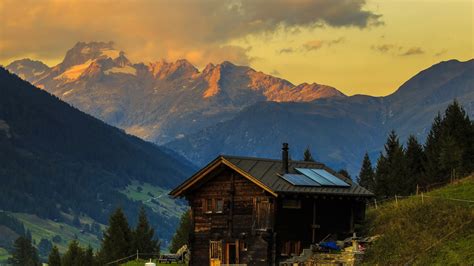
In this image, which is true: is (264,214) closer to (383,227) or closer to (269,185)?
(269,185)

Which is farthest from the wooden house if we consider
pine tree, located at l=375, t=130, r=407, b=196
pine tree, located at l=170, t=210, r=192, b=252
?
pine tree, located at l=170, t=210, r=192, b=252

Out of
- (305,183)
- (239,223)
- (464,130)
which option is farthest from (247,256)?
(464,130)

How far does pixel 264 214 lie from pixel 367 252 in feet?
29.0

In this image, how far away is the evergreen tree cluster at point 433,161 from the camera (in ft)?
313

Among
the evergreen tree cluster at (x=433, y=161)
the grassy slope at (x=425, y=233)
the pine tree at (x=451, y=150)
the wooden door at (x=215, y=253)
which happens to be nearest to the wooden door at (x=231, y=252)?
the wooden door at (x=215, y=253)

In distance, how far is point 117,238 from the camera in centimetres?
12462

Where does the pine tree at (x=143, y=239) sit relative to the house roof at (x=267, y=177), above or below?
below

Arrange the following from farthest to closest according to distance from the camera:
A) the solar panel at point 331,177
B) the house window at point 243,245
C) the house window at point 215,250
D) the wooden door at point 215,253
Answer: the solar panel at point 331,177, the house window at point 215,250, the wooden door at point 215,253, the house window at point 243,245

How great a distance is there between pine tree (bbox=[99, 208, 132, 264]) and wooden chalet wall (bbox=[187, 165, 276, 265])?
61.6 metres

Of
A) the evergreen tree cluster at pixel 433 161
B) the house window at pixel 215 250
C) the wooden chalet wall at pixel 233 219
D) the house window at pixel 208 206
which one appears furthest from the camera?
the evergreen tree cluster at pixel 433 161

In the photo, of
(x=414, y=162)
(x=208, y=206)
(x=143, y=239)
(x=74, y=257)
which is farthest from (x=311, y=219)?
(x=74, y=257)

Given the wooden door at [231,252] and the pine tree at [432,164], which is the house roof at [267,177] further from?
the pine tree at [432,164]

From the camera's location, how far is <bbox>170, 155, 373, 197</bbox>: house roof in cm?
5807

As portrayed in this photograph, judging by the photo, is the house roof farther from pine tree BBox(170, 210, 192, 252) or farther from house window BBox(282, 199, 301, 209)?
pine tree BBox(170, 210, 192, 252)
